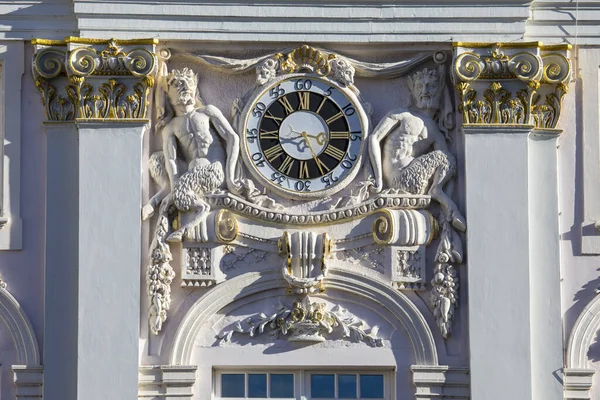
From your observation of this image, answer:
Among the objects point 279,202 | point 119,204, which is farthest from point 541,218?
point 119,204

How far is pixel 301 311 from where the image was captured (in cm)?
2666

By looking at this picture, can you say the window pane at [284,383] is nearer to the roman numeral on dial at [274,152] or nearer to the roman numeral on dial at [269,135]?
the roman numeral on dial at [274,152]

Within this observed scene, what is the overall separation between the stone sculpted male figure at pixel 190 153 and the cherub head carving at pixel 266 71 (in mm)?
675

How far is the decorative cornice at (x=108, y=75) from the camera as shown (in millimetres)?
26766

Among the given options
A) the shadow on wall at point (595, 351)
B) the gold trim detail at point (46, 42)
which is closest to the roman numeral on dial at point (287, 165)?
the gold trim detail at point (46, 42)

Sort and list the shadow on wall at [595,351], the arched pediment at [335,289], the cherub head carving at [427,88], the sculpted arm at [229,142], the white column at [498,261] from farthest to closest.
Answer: the cherub head carving at [427,88], the sculpted arm at [229,142], the shadow on wall at [595,351], the arched pediment at [335,289], the white column at [498,261]

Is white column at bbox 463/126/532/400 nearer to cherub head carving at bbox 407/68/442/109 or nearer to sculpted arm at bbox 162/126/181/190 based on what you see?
cherub head carving at bbox 407/68/442/109

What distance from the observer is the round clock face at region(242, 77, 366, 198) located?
2700 centimetres

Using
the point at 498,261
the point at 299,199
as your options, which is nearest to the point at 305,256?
the point at 299,199

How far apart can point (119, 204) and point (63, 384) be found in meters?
2.34

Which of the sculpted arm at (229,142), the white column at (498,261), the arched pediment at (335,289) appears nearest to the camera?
the white column at (498,261)

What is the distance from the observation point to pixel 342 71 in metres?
27.1

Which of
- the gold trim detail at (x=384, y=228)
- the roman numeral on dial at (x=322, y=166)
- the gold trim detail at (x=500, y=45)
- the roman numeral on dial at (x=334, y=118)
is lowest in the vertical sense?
the gold trim detail at (x=384, y=228)

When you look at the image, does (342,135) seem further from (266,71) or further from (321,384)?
(321,384)
